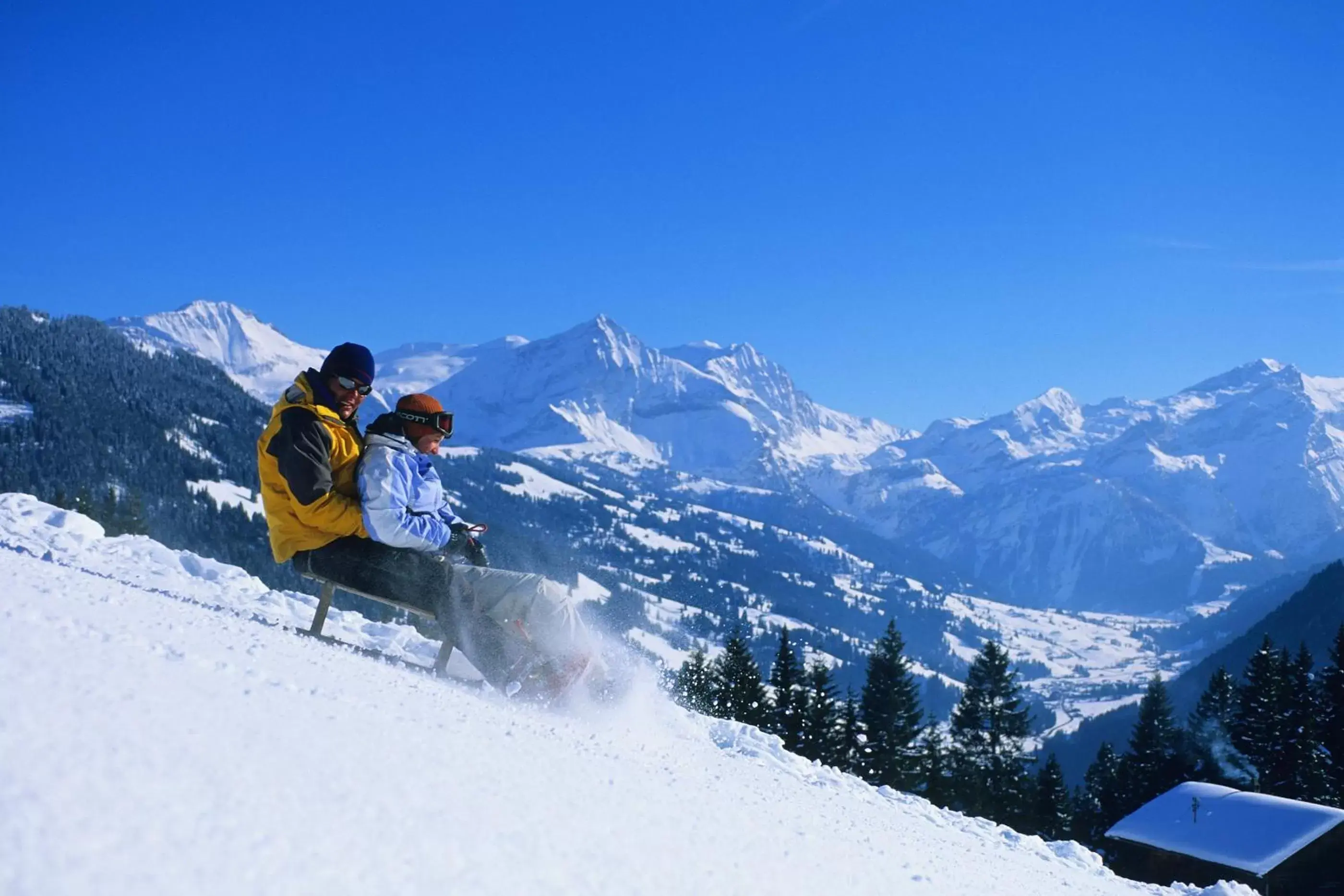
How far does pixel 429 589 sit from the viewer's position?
7863 mm

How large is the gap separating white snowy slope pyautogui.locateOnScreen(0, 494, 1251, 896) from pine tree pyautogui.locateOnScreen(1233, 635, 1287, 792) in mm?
46595

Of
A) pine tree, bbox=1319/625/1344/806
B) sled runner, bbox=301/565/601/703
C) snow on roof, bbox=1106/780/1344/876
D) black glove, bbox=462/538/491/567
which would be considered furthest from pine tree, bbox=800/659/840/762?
sled runner, bbox=301/565/601/703

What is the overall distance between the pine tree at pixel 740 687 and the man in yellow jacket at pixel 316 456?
34.2 meters

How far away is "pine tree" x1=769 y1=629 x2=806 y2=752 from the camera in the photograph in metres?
42.5

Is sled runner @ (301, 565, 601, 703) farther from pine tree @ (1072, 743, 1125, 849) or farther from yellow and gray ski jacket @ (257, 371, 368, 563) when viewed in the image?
pine tree @ (1072, 743, 1125, 849)

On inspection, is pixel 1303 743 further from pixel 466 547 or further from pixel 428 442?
pixel 428 442

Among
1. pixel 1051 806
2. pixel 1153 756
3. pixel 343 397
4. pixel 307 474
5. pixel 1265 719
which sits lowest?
pixel 1051 806

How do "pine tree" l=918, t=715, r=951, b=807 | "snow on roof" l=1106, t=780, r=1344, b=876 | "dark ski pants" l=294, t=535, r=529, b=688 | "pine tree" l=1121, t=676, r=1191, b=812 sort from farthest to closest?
1. "pine tree" l=1121, t=676, r=1191, b=812
2. "pine tree" l=918, t=715, r=951, b=807
3. "snow on roof" l=1106, t=780, r=1344, b=876
4. "dark ski pants" l=294, t=535, r=529, b=688

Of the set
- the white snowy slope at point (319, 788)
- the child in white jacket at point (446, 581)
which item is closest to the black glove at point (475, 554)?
the child in white jacket at point (446, 581)

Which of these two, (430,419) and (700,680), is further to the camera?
(700,680)

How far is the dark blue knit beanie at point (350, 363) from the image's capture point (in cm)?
791

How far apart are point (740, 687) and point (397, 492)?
37230 millimetres

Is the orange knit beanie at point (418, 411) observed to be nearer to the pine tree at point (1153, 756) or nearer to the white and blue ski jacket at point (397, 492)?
the white and blue ski jacket at point (397, 492)

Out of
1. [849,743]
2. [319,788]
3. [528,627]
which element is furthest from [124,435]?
[319,788]
